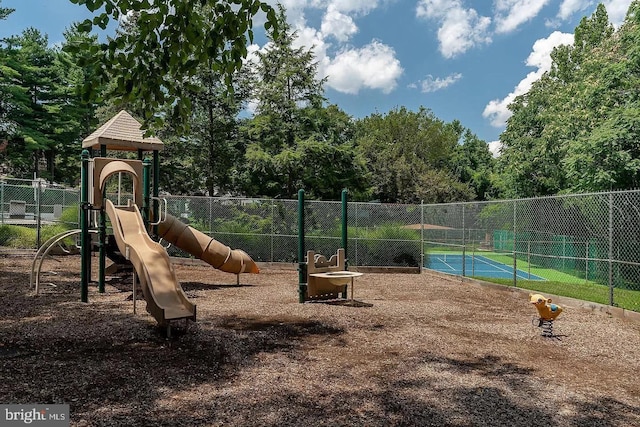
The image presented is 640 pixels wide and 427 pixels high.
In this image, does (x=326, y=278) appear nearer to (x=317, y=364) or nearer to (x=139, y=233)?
(x=139, y=233)

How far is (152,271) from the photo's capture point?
6.79m

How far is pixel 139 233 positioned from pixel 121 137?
358 cm

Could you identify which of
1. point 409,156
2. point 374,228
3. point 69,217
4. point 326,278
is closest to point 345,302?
point 326,278

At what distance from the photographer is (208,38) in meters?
4.06

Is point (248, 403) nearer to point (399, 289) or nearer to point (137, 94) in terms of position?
point (137, 94)

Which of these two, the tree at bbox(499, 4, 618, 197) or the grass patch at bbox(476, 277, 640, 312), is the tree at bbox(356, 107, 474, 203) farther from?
the grass patch at bbox(476, 277, 640, 312)

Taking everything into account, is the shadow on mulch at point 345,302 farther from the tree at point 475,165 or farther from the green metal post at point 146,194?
the tree at point 475,165

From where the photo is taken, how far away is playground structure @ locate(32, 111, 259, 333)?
6.50 m

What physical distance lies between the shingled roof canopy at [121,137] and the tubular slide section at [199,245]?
1808mm

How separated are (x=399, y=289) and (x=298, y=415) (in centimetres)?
826

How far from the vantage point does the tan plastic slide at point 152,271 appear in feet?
20.4

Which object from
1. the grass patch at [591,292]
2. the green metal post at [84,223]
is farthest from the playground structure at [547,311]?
the green metal post at [84,223]

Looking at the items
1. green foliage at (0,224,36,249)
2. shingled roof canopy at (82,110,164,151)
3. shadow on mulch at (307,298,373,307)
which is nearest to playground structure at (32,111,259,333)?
shingled roof canopy at (82,110,164,151)

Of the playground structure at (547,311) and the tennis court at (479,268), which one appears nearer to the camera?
the playground structure at (547,311)
